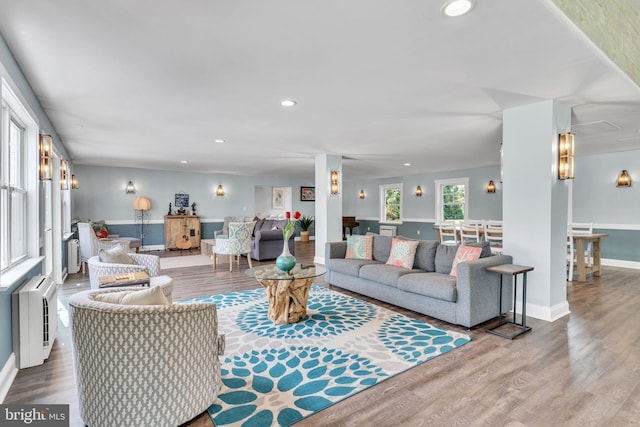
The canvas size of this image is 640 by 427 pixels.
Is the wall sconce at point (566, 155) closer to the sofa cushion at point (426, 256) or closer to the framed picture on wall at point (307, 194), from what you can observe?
the sofa cushion at point (426, 256)

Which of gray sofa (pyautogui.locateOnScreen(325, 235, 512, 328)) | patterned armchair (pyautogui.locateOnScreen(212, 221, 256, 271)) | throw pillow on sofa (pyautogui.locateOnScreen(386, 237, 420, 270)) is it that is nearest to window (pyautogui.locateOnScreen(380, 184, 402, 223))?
patterned armchair (pyautogui.locateOnScreen(212, 221, 256, 271))

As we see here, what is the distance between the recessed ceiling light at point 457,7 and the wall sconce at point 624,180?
688 centimetres

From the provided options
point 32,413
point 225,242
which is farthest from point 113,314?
point 225,242

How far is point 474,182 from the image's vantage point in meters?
9.23

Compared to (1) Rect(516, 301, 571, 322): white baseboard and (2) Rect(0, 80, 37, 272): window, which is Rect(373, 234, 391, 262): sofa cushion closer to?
(1) Rect(516, 301, 571, 322): white baseboard

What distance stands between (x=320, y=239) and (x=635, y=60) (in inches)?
204

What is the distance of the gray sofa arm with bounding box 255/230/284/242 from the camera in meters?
7.38

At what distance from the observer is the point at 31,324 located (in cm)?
258

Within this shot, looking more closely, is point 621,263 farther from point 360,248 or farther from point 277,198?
point 277,198

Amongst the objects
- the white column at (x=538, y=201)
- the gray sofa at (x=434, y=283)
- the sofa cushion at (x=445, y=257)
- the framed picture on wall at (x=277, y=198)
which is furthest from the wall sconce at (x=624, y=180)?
the framed picture on wall at (x=277, y=198)

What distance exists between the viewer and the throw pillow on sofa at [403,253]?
4.45m

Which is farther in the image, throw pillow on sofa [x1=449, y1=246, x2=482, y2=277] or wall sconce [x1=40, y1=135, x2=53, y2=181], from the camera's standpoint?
throw pillow on sofa [x1=449, y1=246, x2=482, y2=277]

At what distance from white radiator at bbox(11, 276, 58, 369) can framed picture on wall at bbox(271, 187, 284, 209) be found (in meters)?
9.76

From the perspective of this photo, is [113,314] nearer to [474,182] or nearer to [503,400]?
[503,400]
